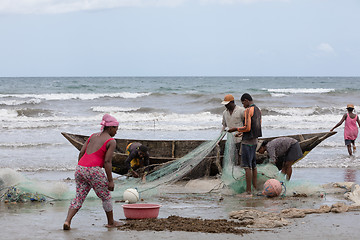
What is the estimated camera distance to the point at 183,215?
6.25 metres

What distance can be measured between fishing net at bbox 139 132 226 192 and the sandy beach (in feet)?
0.74

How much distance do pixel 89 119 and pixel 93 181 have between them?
60.6ft

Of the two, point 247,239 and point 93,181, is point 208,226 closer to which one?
point 247,239

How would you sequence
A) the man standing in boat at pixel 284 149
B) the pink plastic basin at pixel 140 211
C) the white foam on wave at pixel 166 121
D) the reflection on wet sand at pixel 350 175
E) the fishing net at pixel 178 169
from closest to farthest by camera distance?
1. the pink plastic basin at pixel 140 211
2. the fishing net at pixel 178 169
3. the man standing in boat at pixel 284 149
4. the reflection on wet sand at pixel 350 175
5. the white foam on wave at pixel 166 121

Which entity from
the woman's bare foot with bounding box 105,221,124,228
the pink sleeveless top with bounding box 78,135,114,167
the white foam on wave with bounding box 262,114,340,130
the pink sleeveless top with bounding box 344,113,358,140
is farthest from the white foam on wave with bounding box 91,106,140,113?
the pink sleeveless top with bounding box 78,135,114,167

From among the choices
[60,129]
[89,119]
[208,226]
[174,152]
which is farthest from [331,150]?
[89,119]

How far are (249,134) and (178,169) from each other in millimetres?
1313

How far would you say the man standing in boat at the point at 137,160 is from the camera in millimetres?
8409

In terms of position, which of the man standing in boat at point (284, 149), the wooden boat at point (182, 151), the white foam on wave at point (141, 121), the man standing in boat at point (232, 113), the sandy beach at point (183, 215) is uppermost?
the man standing in boat at point (232, 113)

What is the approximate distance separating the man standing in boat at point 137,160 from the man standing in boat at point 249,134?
176 cm

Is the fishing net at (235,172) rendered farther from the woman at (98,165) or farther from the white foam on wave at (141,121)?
the white foam on wave at (141,121)

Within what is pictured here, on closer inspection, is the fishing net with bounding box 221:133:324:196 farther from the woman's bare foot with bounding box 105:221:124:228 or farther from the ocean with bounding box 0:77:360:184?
the woman's bare foot with bounding box 105:221:124:228

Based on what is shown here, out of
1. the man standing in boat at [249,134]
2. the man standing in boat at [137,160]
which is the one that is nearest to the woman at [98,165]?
the man standing in boat at [249,134]

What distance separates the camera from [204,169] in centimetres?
874
